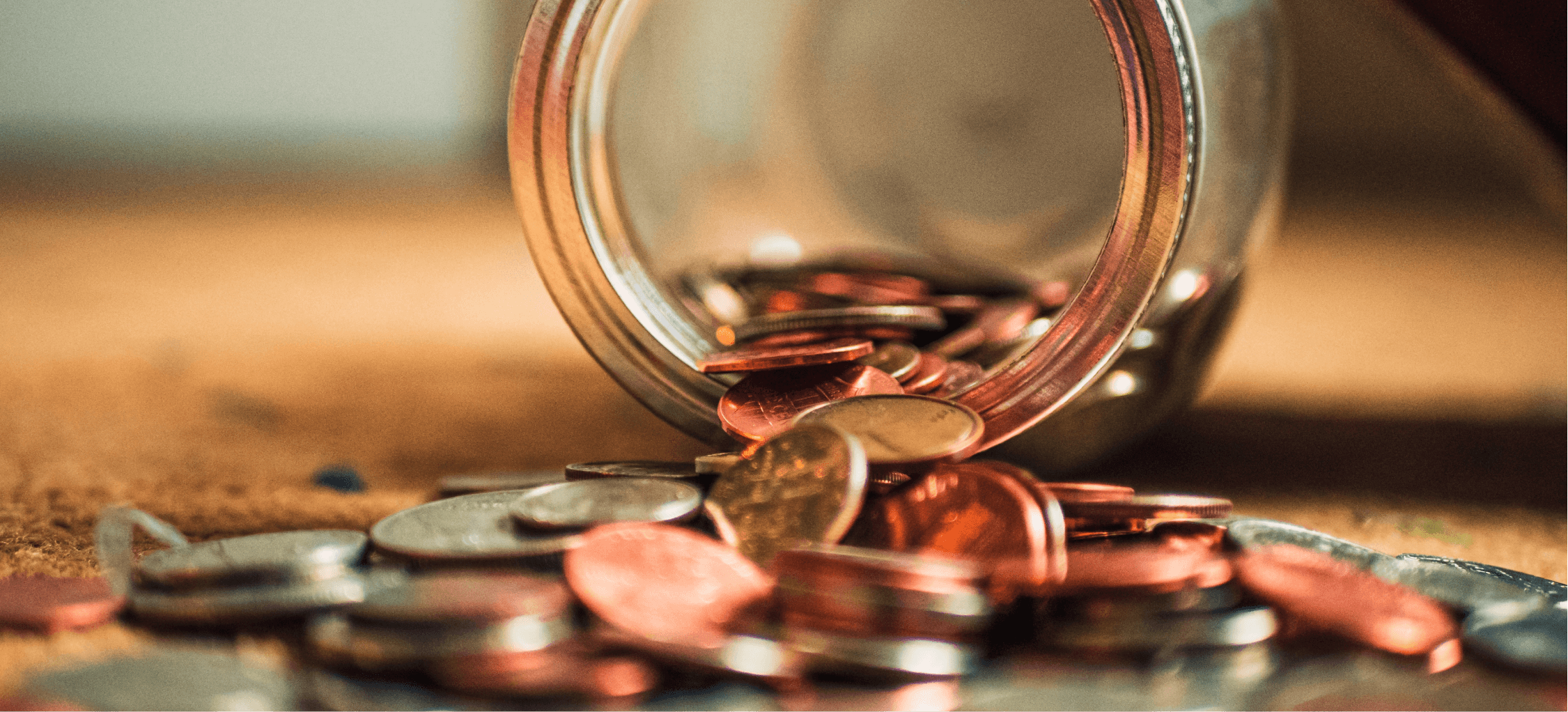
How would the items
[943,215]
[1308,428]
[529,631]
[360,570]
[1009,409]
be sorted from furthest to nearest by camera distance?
[943,215]
[1308,428]
[1009,409]
[360,570]
[529,631]

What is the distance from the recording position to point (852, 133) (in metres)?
1.40

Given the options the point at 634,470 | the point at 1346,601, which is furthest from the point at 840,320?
the point at 1346,601

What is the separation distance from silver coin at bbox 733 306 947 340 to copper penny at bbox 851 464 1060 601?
0.60ft

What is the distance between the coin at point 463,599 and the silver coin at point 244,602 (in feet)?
0.09

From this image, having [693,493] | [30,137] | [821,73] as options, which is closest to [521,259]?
[821,73]

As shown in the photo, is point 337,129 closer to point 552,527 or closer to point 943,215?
point 943,215

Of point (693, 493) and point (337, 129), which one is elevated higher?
point (337, 129)

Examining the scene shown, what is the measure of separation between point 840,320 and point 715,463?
15 cm

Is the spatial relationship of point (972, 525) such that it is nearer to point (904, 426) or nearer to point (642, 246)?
point (904, 426)

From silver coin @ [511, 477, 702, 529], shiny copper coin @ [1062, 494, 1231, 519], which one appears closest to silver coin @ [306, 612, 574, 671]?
silver coin @ [511, 477, 702, 529]

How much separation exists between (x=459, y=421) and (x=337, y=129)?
4.87 metres

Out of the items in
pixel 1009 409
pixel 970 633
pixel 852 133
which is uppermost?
pixel 852 133

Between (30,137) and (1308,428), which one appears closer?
(1308,428)

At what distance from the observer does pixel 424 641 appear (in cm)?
56
